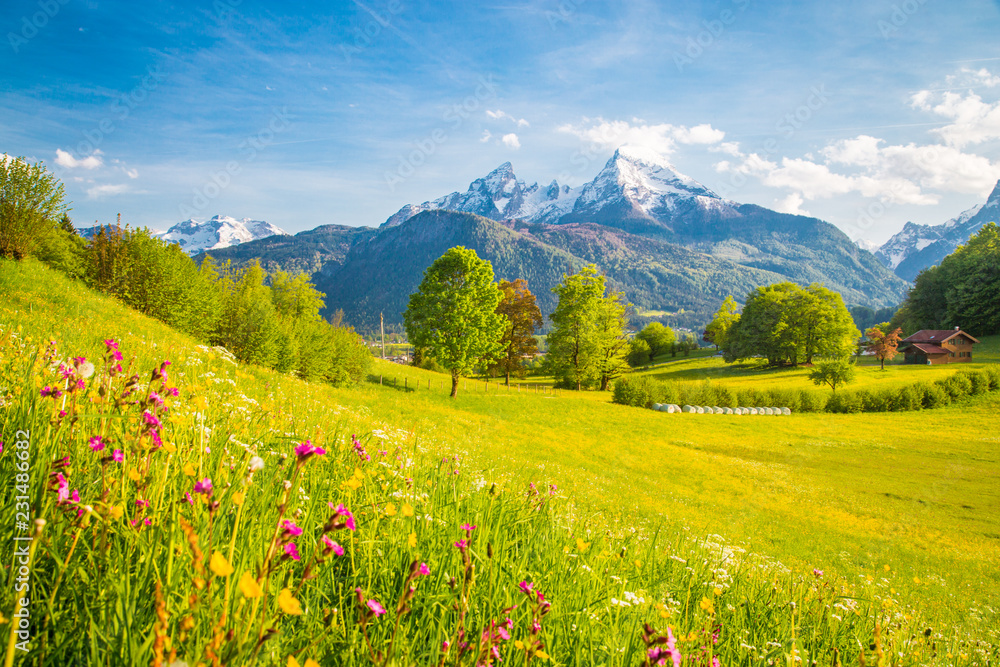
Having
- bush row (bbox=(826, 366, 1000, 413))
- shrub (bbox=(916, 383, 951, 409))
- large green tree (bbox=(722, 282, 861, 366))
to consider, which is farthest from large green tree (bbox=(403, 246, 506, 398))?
large green tree (bbox=(722, 282, 861, 366))

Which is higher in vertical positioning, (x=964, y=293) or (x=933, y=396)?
(x=964, y=293)

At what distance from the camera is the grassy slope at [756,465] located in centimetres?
1234

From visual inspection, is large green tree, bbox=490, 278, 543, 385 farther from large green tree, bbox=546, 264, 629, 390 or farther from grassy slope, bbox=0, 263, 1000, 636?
grassy slope, bbox=0, 263, 1000, 636

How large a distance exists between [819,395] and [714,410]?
41.3 feet

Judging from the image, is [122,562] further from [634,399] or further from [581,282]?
[581,282]

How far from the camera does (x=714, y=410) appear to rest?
144 feet

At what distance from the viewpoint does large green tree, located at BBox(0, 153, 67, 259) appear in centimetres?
1736

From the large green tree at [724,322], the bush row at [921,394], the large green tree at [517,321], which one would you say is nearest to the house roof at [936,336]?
the large green tree at [724,322]

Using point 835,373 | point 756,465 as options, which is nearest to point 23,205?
point 756,465

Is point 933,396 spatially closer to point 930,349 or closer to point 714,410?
point 714,410

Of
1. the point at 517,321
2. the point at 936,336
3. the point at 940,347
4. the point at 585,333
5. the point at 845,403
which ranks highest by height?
the point at 936,336

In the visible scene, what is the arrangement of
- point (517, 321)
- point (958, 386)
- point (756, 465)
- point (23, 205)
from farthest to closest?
point (517, 321)
point (958, 386)
point (756, 465)
point (23, 205)

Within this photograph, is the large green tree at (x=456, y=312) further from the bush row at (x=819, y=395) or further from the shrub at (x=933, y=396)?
the shrub at (x=933, y=396)

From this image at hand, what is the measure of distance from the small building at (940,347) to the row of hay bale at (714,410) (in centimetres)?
3913
